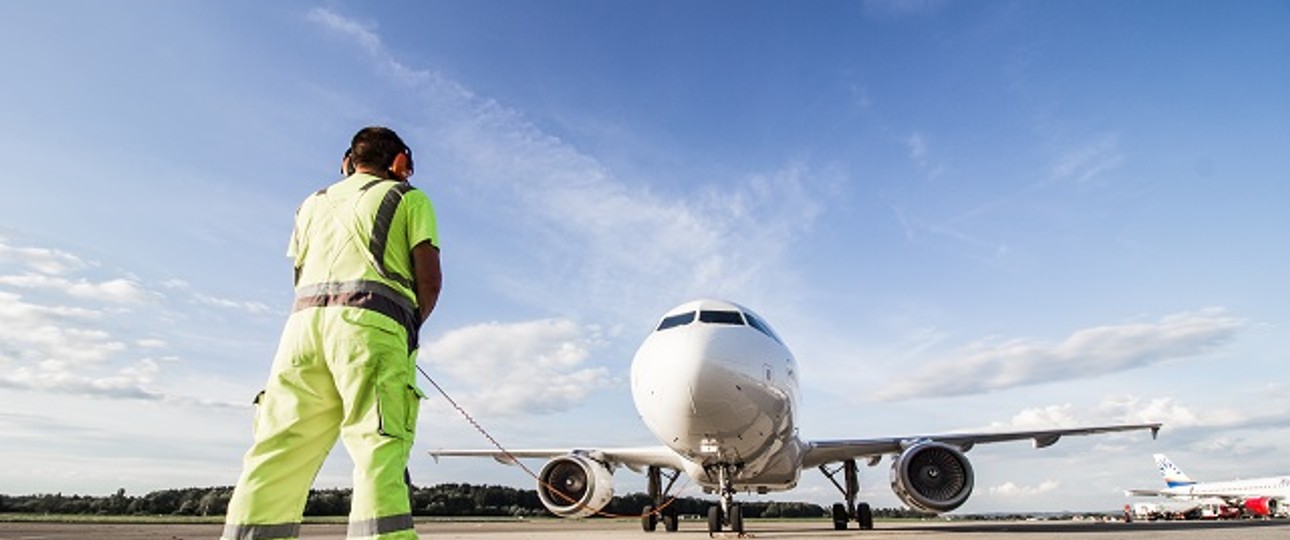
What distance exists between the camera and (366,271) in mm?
2889

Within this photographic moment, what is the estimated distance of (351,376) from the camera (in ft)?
8.72

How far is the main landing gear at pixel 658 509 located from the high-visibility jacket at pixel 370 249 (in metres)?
11.7

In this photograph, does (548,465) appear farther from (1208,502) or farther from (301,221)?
(1208,502)

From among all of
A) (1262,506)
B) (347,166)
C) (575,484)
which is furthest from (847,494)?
(1262,506)

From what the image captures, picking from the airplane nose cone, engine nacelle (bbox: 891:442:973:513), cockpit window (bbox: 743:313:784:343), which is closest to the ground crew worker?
the airplane nose cone

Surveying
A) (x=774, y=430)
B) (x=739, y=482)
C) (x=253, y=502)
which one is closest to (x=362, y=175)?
(x=253, y=502)

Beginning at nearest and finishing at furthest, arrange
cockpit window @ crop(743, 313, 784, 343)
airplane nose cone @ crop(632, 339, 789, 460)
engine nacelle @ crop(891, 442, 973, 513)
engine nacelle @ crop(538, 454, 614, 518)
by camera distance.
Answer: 1. airplane nose cone @ crop(632, 339, 789, 460)
2. cockpit window @ crop(743, 313, 784, 343)
3. engine nacelle @ crop(891, 442, 973, 513)
4. engine nacelle @ crop(538, 454, 614, 518)

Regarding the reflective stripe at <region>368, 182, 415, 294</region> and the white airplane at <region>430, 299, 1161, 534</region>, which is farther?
the white airplane at <region>430, 299, 1161, 534</region>

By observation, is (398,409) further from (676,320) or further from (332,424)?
(676,320)

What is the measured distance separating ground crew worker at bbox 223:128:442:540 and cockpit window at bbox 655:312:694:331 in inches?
283

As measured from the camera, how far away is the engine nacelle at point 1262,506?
49188mm

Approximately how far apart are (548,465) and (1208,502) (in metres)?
63.1

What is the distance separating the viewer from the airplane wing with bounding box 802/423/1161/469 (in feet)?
54.1

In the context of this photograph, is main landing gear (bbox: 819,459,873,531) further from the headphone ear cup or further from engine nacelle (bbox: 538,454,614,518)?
the headphone ear cup
